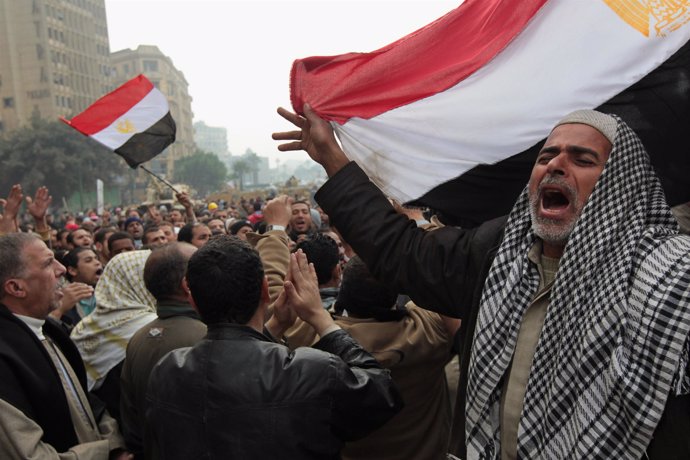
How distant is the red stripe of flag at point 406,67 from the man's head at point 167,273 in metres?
1.06

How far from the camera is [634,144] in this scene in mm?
2068

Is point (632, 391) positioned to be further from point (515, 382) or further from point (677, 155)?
point (677, 155)

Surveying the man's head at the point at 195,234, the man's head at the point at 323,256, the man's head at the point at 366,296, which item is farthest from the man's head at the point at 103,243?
the man's head at the point at 366,296

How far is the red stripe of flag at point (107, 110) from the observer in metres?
8.48

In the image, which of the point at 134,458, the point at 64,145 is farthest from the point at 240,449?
the point at 64,145

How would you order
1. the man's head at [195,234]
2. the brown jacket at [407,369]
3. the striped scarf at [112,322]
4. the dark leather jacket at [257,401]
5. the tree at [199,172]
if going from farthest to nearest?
the tree at [199,172] < the man's head at [195,234] < the striped scarf at [112,322] < the brown jacket at [407,369] < the dark leather jacket at [257,401]

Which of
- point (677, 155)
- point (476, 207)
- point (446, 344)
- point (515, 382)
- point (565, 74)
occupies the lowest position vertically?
point (446, 344)

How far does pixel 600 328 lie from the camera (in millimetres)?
1769

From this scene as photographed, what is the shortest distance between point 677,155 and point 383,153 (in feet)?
3.71

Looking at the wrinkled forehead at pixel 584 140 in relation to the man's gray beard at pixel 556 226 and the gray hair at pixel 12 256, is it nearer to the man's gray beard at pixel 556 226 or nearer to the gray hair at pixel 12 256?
the man's gray beard at pixel 556 226

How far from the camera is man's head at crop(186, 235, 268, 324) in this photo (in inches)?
87.9

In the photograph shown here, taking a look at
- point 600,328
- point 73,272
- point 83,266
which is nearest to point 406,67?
point 600,328

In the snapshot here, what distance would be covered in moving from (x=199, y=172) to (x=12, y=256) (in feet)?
293

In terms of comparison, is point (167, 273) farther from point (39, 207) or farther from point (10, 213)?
point (39, 207)
